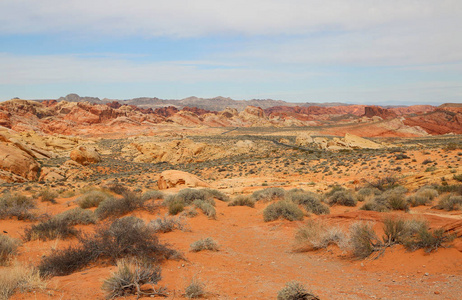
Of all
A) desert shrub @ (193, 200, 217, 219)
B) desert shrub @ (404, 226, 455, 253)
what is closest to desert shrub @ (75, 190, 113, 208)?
desert shrub @ (193, 200, 217, 219)

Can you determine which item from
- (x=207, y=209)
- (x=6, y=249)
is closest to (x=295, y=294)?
(x=6, y=249)

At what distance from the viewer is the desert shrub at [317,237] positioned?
802cm

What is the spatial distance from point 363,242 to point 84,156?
3306 cm

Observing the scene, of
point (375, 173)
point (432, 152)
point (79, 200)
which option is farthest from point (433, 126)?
point (79, 200)

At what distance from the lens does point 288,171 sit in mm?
27719

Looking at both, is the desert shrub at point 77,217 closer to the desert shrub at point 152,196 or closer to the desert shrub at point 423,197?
the desert shrub at point 152,196

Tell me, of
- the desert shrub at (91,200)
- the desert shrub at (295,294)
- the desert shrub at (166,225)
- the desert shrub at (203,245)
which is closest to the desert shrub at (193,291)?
the desert shrub at (295,294)

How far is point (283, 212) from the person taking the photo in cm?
1145

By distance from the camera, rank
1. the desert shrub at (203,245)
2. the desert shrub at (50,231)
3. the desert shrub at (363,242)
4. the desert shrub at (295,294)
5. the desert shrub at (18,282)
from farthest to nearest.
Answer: the desert shrub at (50,231), the desert shrub at (203,245), the desert shrub at (363,242), the desert shrub at (295,294), the desert shrub at (18,282)

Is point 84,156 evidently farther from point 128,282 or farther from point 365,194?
point 128,282

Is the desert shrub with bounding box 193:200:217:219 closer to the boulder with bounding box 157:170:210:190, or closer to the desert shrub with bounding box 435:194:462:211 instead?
the boulder with bounding box 157:170:210:190

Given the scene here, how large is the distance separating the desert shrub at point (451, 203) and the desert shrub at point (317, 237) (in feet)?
19.9

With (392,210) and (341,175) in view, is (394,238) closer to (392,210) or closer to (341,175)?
(392,210)

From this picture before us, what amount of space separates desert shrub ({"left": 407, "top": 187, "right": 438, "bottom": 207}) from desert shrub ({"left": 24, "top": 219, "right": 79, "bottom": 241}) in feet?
42.8
